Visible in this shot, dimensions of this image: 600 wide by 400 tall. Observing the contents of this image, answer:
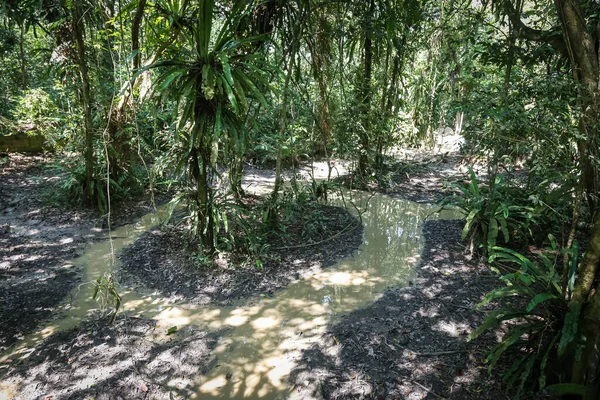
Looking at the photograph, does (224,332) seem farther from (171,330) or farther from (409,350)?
(409,350)

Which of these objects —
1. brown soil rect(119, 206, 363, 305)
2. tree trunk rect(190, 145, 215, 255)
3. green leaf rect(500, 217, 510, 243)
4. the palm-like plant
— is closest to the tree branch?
green leaf rect(500, 217, 510, 243)

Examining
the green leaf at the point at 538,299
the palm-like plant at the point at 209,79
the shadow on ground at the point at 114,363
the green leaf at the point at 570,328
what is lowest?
the shadow on ground at the point at 114,363

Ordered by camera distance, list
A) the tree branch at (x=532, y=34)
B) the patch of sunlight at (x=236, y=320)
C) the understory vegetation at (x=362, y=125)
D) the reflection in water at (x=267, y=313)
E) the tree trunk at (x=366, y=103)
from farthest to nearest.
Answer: the tree trunk at (x=366, y=103) < the tree branch at (x=532, y=34) < the patch of sunlight at (x=236, y=320) < the reflection in water at (x=267, y=313) < the understory vegetation at (x=362, y=125)

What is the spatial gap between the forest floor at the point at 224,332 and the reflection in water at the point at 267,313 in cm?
10

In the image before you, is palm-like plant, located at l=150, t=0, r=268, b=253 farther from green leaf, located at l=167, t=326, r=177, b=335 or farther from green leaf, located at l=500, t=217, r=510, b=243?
green leaf, located at l=500, t=217, r=510, b=243

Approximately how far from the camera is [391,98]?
5328 millimetres

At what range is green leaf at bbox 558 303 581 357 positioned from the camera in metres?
1.92

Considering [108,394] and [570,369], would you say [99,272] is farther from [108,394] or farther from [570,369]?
[570,369]

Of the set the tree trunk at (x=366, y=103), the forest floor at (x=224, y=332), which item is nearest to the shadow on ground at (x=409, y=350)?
the forest floor at (x=224, y=332)

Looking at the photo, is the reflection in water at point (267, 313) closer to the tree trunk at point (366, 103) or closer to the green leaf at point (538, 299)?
the green leaf at point (538, 299)

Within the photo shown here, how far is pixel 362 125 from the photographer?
21.1ft

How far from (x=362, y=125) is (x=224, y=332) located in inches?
177

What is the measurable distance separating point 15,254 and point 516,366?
491 cm

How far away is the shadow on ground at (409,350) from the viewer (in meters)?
2.34
